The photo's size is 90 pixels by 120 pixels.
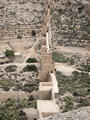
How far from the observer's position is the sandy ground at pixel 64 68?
1407 inches

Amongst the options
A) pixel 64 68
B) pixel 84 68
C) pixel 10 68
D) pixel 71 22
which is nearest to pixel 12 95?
pixel 10 68

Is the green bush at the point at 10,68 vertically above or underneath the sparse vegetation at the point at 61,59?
above

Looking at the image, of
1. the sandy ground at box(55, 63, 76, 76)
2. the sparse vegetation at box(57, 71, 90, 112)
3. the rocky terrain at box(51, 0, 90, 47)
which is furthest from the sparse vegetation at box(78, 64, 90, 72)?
the rocky terrain at box(51, 0, 90, 47)

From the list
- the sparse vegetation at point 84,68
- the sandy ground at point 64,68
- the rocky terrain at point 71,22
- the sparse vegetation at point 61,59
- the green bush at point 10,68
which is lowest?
the sparse vegetation at point 84,68

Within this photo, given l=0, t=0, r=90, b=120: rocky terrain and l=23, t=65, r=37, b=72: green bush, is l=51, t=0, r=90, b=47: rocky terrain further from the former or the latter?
l=23, t=65, r=37, b=72: green bush

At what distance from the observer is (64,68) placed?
37.4 meters

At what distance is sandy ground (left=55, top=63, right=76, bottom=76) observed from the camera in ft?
117

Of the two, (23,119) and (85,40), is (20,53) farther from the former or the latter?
(23,119)

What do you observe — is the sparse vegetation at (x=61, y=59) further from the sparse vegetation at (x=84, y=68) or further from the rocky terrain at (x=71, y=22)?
the rocky terrain at (x=71, y=22)

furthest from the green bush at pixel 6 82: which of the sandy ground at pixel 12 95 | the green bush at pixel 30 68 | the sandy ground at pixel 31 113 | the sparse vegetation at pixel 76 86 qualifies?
the sandy ground at pixel 31 113

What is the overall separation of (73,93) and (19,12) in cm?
4210

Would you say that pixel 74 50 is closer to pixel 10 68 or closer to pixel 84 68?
pixel 84 68

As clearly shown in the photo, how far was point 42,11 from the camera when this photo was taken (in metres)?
62.9

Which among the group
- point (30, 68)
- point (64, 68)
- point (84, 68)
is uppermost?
point (30, 68)
